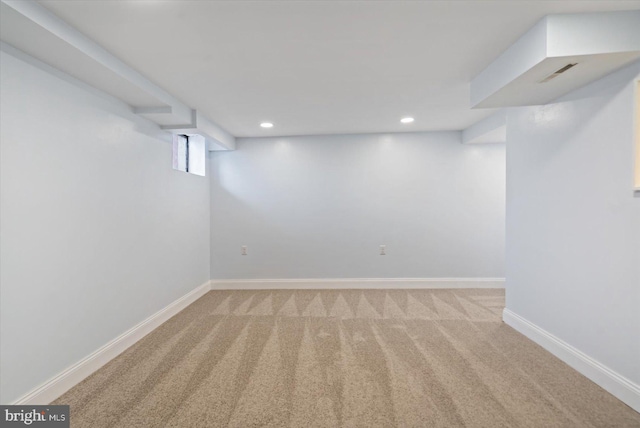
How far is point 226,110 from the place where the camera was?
3.49 meters

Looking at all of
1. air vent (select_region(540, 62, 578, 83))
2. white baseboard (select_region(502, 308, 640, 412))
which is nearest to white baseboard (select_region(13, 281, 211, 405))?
white baseboard (select_region(502, 308, 640, 412))

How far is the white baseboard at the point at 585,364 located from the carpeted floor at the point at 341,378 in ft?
0.18

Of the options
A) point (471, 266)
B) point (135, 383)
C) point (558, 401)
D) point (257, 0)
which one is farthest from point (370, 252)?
point (257, 0)

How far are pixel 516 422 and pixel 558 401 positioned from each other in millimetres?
437

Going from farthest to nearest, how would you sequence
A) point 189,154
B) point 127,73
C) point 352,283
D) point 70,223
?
point 352,283, point 189,154, point 127,73, point 70,223

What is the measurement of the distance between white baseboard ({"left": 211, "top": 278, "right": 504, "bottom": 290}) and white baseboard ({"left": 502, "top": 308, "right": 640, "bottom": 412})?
5.19 feet

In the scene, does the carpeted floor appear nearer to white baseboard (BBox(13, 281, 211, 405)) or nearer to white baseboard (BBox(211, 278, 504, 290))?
white baseboard (BBox(13, 281, 211, 405))

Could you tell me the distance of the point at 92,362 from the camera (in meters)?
2.39

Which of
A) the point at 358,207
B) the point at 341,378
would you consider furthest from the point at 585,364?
the point at 358,207

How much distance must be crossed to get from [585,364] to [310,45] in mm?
2958

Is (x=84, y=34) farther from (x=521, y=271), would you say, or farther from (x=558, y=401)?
(x=521, y=271)

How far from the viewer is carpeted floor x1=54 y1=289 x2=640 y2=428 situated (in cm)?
186

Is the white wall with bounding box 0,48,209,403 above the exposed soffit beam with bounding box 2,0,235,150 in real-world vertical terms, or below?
below

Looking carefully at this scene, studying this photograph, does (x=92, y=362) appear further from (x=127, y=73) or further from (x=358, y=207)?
(x=358, y=207)
